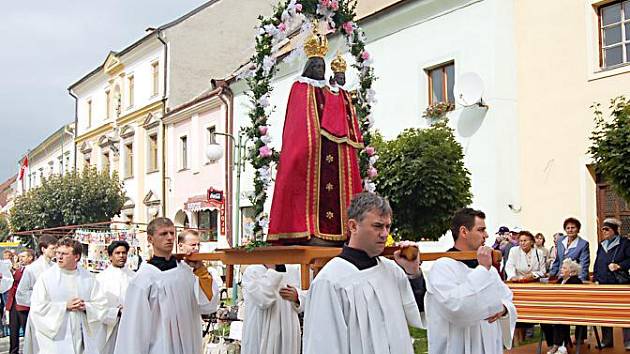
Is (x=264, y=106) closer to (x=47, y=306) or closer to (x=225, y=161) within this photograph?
(x=47, y=306)

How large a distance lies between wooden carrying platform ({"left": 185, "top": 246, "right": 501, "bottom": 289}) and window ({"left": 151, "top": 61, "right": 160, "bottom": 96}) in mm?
25729

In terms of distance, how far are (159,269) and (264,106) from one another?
1.76 metres

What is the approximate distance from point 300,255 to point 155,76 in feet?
88.9

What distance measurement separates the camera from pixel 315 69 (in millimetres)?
6348

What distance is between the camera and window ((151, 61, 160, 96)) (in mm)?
30828

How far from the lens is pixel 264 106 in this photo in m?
6.87

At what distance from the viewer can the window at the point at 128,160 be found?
110 feet

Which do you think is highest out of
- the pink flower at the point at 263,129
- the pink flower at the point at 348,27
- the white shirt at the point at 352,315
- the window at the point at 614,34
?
the window at the point at 614,34

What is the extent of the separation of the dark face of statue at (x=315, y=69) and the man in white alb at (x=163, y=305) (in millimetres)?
1665

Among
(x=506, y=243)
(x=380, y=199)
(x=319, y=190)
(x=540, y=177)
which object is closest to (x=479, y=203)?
(x=540, y=177)

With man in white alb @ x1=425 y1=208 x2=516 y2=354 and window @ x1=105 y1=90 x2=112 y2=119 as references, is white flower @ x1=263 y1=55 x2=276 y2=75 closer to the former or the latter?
man in white alb @ x1=425 y1=208 x2=516 y2=354

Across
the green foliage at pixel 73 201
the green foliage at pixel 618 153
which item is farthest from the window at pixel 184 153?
the green foliage at pixel 618 153

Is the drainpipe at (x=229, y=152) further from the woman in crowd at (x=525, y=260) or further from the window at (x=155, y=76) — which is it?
the woman in crowd at (x=525, y=260)

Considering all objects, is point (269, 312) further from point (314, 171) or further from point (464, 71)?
point (464, 71)
